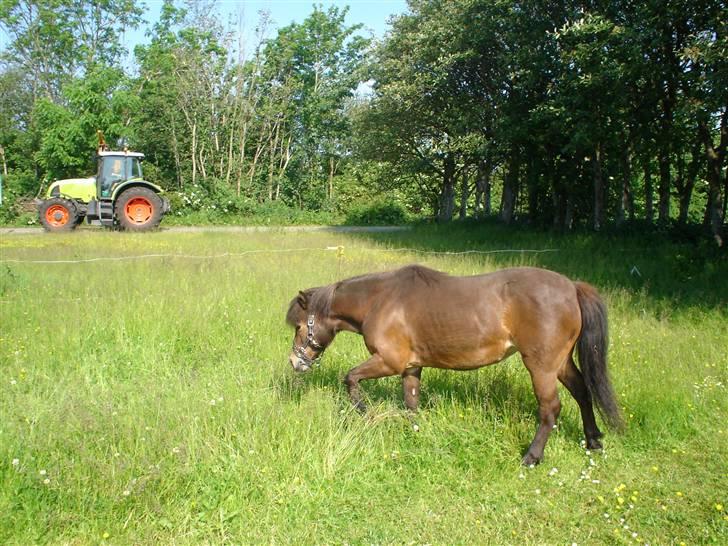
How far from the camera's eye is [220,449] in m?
4.52

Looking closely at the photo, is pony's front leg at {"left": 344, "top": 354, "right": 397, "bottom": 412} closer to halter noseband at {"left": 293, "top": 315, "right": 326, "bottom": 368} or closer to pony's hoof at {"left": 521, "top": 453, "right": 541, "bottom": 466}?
halter noseband at {"left": 293, "top": 315, "right": 326, "bottom": 368}

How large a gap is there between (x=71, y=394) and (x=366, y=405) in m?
2.62

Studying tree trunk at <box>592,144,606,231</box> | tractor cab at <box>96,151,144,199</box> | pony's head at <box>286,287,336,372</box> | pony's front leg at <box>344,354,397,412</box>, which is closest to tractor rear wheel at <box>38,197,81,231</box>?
tractor cab at <box>96,151,144,199</box>

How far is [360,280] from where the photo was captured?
541 centimetres

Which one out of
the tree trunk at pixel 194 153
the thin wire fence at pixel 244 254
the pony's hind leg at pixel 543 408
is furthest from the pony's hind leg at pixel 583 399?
the tree trunk at pixel 194 153

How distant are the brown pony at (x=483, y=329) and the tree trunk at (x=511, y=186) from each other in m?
15.7

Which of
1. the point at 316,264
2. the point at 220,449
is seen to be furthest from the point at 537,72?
the point at 220,449

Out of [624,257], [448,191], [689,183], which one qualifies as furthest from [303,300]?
[448,191]

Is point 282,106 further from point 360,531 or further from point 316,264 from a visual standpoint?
point 360,531

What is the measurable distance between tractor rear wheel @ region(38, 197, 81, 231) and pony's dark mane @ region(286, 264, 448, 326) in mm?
18017

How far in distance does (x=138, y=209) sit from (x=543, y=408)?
18872mm

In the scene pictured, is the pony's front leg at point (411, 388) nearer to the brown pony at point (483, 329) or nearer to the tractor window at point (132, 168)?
the brown pony at point (483, 329)

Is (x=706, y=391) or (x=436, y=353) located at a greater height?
(x=436, y=353)

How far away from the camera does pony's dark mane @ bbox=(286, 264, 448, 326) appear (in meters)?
5.28
